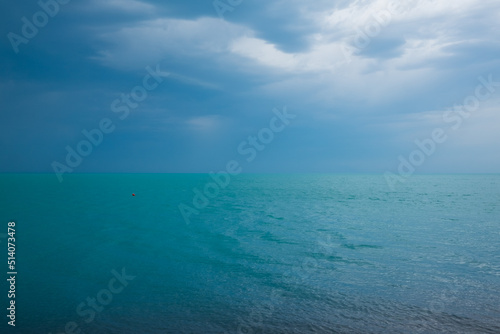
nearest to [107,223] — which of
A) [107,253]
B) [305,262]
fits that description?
[107,253]

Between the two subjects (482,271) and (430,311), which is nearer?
(430,311)

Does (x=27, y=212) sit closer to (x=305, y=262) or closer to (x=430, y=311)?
(x=305, y=262)

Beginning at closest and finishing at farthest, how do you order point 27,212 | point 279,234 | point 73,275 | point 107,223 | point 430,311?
1. point 430,311
2. point 73,275
3. point 279,234
4. point 107,223
5. point 27,212

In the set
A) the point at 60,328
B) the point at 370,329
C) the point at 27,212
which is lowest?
the point at 27,212

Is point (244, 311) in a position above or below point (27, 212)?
above

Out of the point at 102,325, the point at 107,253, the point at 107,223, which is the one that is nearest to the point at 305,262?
the point at 102,325

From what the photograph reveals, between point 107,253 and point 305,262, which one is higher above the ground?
point 305,262

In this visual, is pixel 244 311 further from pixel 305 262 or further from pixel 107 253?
pixel 107 253

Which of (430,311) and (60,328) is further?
(430,311)

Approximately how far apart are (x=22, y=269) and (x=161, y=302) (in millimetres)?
11256

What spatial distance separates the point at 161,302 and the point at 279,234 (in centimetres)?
1923

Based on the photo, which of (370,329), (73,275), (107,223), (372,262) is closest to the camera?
(370,329)

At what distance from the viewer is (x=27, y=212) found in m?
48.0

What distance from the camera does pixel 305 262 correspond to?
71.3 feet
